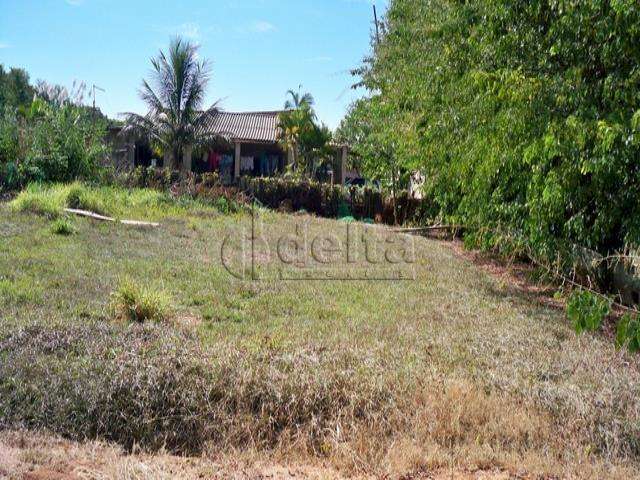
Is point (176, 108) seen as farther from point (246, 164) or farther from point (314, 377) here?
point (314, 377)

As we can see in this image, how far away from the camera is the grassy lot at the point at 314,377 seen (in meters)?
3.72

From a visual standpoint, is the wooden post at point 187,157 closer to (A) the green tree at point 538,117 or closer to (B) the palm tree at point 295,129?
(B) the palm tree at point 295,129

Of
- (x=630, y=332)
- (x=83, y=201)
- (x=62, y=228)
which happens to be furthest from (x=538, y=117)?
(x=83, y=201)

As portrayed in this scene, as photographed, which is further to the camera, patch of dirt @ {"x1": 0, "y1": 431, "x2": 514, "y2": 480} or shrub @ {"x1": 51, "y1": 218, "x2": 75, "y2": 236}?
shrub @ {"x1": 51, "y1": 218, "x2": 75, "y2": 236}

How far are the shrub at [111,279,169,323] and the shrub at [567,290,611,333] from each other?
384 cm

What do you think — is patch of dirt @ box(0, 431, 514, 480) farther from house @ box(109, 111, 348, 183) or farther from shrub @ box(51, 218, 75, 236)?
house @ box(109, 111, 348, 183)

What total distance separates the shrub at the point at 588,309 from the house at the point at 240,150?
23.4 m

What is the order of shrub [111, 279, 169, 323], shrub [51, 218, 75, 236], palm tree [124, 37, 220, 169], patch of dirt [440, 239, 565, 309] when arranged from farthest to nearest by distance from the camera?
palm tree [124, 37, 220, 169]
shrub [51, 218, 75, 236]
patch of dirt [440, 239, 565, 309]
shrub [111, 279, 169, 323]

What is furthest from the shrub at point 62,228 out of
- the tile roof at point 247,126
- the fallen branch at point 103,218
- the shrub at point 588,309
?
the tile roof at point 247,126

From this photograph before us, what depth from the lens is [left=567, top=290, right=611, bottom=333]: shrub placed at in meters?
2.88

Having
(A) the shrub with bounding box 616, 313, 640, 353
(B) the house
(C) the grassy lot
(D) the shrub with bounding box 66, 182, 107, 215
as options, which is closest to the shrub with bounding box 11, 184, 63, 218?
(D) the shrub with bounding box 66, 182, 107, 215

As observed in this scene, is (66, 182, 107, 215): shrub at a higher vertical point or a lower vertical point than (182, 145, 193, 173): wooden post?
lower

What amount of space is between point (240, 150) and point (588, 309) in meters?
26.8

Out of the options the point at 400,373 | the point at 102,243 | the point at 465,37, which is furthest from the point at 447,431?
the point at 102,243
